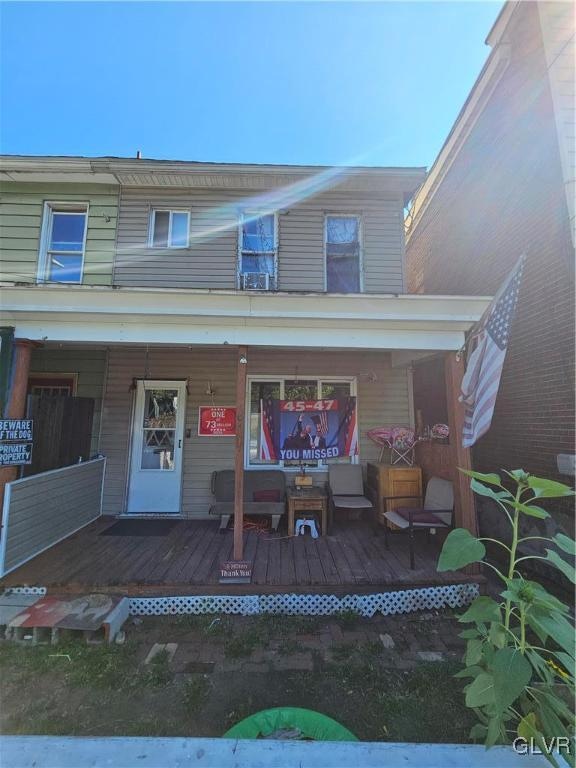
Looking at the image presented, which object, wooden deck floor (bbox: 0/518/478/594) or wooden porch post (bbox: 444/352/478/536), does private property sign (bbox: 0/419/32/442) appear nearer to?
wooden deck floor (bbox: 0/518/478/594)

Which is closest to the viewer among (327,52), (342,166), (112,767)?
(112,767)

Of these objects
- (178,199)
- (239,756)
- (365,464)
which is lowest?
(239,756)

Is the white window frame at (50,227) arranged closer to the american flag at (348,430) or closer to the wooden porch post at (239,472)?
the wooden porch post at (239,472)

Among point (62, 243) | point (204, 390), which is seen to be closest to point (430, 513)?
point (204, 390)

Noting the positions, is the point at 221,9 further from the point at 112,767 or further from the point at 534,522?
the point at 534,522

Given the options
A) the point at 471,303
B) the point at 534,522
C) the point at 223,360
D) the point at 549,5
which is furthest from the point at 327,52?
the point at 534,522

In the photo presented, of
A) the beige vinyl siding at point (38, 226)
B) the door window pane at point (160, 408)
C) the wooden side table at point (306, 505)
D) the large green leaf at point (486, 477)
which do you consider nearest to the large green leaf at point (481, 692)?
the large green leaf at point (486, 477)

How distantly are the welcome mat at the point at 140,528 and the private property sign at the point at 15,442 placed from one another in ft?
5.67

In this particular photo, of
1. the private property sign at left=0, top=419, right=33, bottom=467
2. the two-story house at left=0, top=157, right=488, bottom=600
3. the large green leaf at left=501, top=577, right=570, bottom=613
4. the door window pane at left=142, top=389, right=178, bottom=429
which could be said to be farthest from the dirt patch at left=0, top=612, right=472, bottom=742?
the door window pane at left=142, top=389, right=178, bottom=429

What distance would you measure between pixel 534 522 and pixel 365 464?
2.37 meters

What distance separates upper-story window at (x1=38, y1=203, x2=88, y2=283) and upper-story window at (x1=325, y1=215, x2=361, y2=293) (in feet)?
13.8

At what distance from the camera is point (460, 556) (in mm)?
1453

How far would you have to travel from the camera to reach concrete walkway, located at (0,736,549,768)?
1.19 meters

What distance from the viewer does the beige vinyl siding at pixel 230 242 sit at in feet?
18.5
